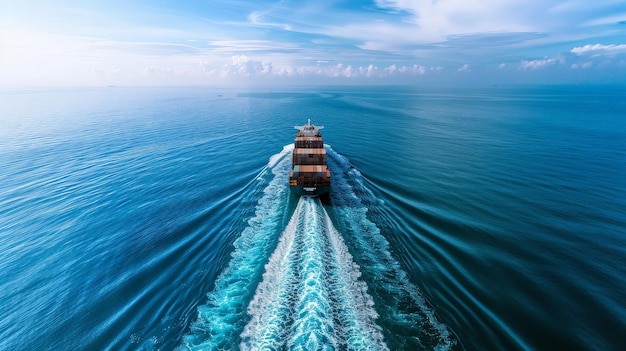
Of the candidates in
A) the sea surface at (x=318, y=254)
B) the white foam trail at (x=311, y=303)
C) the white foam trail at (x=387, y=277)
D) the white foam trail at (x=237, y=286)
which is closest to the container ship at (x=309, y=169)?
the sea surface at (x=318, y=254)

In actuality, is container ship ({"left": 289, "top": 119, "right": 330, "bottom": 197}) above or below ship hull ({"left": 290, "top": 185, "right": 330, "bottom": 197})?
above

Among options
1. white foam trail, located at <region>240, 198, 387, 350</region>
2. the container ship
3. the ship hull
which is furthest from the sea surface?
the container ship

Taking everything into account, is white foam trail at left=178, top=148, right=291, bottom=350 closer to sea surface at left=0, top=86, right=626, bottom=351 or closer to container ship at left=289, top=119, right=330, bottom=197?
sea surface at left=0, top=86, right=626, bottom=351

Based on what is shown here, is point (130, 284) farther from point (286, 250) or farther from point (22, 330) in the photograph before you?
point (286, 250)

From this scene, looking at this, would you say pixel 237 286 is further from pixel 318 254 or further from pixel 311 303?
pixel 318 254

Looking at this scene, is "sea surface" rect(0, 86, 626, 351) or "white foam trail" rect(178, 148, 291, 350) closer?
"white foam trail" rect(178, 148, 291, 350)

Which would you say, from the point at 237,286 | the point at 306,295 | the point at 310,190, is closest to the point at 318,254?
the point at 306,295

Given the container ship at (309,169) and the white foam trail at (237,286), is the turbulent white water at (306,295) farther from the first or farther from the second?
the container ship at (309,169)
